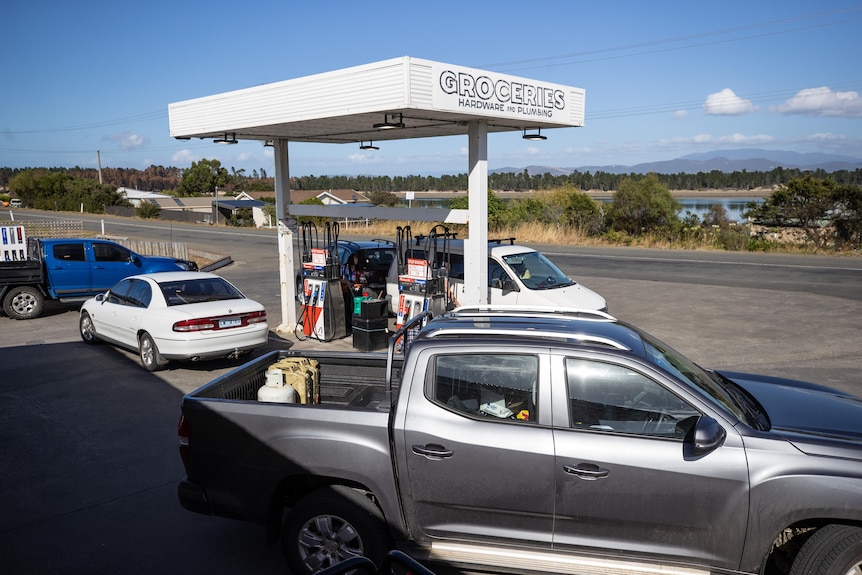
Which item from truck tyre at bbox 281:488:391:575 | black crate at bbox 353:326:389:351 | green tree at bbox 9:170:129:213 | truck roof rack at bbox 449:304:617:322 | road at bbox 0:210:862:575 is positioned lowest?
road at bbox 0:210:862:575

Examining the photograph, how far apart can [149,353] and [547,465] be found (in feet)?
27.8

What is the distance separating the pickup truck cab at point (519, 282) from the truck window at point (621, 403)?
24.9 feet

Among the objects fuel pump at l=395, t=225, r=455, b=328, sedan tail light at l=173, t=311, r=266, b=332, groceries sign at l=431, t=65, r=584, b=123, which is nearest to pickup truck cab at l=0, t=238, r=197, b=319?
sedan tail light at l=173, t=311, r=266, b=332

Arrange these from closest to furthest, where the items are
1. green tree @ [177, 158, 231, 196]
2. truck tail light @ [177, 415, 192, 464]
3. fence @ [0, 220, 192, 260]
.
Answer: truck tail light @ [177, 415, 192, 464] → fence @ [0, 220, 192, 260] → green tree @ [177, 158, 231, 196]

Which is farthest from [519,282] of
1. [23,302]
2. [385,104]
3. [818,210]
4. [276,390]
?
[818,210]

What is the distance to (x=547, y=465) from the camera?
14.0 feet

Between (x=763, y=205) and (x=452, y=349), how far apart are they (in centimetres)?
3460

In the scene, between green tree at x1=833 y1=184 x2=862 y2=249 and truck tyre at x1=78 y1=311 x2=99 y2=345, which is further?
green tree at x1=833 y1=184 x2=862 y2=249

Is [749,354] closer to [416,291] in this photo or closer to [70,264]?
[416,291]

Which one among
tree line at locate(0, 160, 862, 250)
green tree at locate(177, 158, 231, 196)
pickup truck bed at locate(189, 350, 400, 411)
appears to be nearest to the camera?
pickup truck bed at locate(189, 350, 400, 411)

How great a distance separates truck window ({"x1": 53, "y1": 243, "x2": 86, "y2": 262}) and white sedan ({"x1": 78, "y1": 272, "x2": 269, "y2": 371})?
548 centimetres

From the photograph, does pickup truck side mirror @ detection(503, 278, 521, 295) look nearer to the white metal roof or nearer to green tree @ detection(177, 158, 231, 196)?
the white metal roof

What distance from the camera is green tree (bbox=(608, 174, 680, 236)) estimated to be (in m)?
36.4

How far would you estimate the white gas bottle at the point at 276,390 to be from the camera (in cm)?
581
